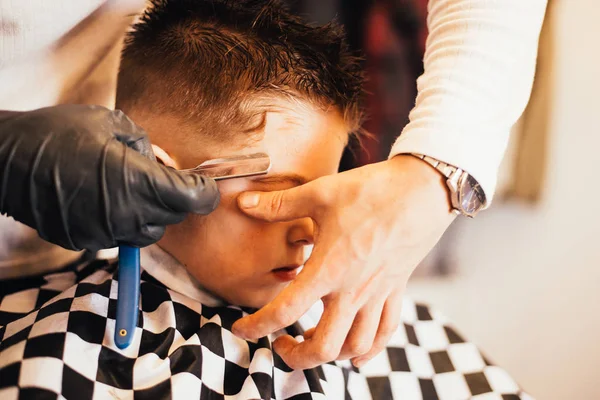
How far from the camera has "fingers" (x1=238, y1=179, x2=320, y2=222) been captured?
82 centimetres

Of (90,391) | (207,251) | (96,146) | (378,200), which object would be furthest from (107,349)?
(378,200)

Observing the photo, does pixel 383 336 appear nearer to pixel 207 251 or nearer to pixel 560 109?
pixel 207 251

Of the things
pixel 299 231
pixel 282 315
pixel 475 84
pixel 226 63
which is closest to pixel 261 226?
pixel 299 231

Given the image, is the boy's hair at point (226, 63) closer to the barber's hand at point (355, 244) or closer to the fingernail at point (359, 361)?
the barber's hand at point (355, 244)

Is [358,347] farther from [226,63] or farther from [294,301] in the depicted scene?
[226,63]

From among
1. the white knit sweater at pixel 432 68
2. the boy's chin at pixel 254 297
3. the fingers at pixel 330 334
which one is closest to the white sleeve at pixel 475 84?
the white knit sweater at pixel 432 68

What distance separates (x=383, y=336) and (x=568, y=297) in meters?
1.48

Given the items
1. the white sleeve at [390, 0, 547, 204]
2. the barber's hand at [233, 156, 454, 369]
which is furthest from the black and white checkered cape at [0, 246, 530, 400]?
the white sleeve at [390, 0, 547, 204]

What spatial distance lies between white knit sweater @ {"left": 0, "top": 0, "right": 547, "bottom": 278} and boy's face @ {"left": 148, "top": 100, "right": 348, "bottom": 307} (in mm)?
184

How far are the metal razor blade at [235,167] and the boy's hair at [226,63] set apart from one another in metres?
0.09

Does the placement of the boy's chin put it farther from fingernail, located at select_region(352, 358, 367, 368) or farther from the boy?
fingernail, located at select_region(352, 358, 367, 368)

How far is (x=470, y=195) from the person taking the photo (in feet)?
2.89

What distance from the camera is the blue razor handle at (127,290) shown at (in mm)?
832

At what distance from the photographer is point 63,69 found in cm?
110
